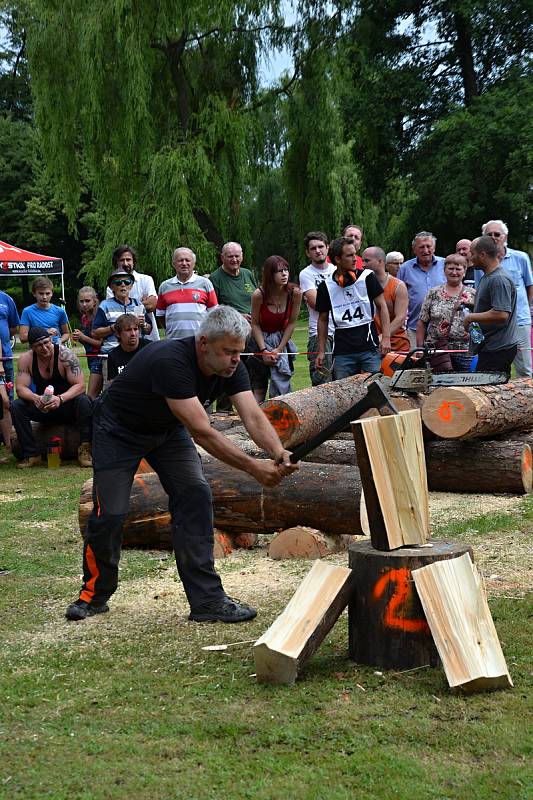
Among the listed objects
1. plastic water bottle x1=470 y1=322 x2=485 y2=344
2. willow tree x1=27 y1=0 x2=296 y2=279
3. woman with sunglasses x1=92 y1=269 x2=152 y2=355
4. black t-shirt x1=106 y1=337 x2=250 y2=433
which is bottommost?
black t-shirt x1=106 y1=337 x2=250 y2=433

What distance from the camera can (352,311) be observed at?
8508 mm

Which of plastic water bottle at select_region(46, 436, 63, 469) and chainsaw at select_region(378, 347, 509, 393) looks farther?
plastic water bottle at select_region(46, 436, 63, 469)

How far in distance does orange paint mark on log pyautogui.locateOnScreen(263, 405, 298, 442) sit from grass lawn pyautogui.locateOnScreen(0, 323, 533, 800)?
6.81 feet

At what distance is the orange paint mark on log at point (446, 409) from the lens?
23.6 feet

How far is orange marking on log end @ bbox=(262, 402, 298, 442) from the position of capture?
24.1 feet

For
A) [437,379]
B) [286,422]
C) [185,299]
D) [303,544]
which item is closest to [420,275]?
[185,299]

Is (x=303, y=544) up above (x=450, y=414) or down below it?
below

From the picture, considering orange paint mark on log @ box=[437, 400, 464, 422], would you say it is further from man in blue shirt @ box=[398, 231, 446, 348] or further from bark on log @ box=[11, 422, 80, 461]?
bark on log @ box=[11, 422, 80, 461]

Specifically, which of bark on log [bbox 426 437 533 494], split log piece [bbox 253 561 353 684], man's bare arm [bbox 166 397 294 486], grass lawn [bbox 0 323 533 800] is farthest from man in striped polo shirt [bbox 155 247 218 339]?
split log piece [bbox 253 561 353 684]

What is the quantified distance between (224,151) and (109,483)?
15836 millimetres

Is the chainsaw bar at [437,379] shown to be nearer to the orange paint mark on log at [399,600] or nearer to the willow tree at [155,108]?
the orange paint mark on log at [399,600]

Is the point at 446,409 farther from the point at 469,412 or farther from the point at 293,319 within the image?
the point at 293,319

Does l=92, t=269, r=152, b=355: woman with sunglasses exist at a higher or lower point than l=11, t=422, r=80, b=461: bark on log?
higher

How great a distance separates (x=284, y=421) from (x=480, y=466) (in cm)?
157
